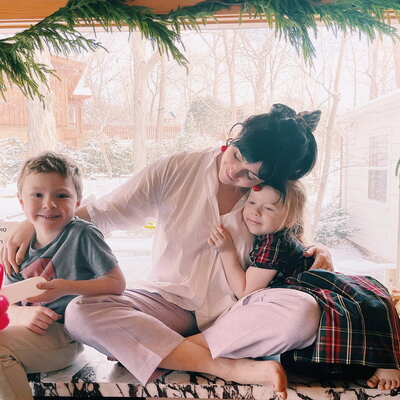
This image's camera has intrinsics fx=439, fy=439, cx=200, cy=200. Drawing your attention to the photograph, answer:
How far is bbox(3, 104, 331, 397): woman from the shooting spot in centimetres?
126

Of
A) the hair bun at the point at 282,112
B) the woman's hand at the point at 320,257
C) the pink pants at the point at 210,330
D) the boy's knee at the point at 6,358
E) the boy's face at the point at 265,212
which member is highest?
the hair bun at the point at 282,112

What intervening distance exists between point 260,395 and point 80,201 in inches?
32.8

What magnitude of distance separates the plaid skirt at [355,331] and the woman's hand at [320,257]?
0.13 metres

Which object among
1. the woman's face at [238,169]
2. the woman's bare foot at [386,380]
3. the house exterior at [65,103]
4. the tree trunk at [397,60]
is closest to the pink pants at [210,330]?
the woman's bare foot at [386,380]

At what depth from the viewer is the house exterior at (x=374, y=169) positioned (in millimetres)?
1608

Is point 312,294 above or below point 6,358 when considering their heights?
above

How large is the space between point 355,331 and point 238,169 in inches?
23.6

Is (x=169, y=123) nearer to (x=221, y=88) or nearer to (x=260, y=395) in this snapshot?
(x=221, y=88)

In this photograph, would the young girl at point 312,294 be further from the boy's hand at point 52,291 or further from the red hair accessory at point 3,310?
the red hair accessory at point 3,310

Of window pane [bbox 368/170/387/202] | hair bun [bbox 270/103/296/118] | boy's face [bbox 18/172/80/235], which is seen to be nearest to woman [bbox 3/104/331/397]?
hair bun [bbox 270/103/296/118]

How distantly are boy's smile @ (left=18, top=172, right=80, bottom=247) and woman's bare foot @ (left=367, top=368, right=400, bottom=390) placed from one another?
1.04 meters

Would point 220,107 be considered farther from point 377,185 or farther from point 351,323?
point 351,323

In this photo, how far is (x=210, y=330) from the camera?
4.49 ft

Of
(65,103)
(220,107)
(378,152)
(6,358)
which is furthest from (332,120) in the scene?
(6,358)
